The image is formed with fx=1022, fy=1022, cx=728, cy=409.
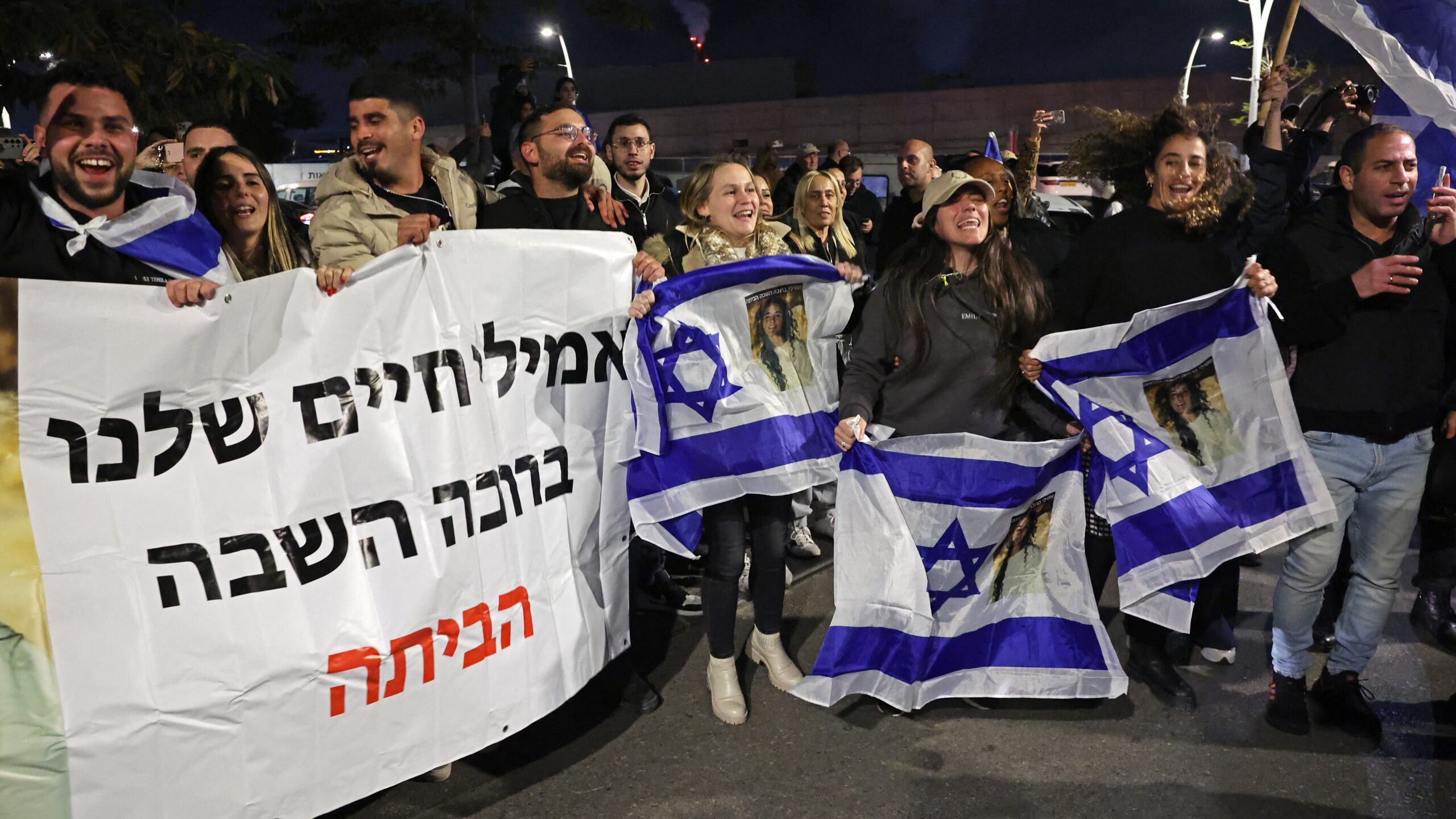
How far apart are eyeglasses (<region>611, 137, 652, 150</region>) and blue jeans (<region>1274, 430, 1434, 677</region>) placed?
9.45 feet

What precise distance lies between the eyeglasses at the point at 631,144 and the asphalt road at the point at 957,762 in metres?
2.29

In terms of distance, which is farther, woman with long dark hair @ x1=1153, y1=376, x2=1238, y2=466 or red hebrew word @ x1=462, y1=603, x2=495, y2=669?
woman with long dark hair @ x1=1153, y1=376, x2=1238, y2=466

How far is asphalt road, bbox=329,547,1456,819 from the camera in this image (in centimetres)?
308

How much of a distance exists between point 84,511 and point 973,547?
2641mm

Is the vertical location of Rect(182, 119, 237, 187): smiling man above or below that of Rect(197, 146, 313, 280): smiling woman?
above

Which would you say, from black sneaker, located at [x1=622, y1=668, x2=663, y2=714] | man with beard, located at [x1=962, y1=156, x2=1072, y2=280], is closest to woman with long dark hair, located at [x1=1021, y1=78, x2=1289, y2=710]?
man with beard, located at [x1=962, y1=156, x2=1072, y2=280]

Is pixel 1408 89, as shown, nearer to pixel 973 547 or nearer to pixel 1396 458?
pixel 1396 458

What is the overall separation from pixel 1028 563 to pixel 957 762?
0.73 m

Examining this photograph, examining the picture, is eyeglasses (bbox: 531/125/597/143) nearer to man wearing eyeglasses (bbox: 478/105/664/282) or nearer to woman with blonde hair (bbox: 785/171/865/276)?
man wearing eyeglasses (bbox: 478/105/664/282)

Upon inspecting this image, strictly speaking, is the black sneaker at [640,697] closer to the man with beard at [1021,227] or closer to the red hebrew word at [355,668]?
the red hebrew word at [355,668]

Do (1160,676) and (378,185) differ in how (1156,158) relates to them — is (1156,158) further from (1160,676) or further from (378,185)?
(378,185)

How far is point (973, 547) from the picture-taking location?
3.51 metres

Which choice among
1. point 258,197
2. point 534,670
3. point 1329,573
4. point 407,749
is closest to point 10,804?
point 407,749

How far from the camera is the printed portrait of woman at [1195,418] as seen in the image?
3.46m
